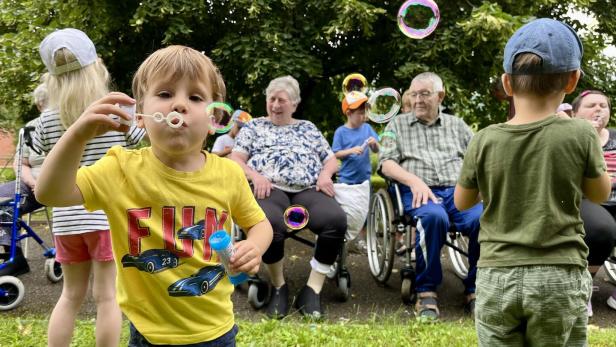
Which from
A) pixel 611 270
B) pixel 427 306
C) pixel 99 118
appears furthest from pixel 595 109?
pixel 99 118

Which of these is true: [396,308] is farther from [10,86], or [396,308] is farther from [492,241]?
[10,86]

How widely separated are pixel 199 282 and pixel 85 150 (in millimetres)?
1093

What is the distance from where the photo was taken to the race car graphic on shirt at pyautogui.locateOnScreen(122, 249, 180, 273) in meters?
1.47

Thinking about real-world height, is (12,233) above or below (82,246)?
below

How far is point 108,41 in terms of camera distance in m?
7.41

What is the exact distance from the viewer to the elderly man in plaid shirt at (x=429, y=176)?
360 cm

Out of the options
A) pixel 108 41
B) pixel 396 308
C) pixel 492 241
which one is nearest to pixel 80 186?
pixel 492 241

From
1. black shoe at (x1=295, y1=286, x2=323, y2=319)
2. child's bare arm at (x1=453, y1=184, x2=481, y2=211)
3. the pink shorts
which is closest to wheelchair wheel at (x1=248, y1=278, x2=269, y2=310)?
black shoe at (x1=295, y1=286, x2=323, y2=319)

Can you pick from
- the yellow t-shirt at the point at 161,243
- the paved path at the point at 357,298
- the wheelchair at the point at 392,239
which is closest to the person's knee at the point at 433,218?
the wheelchair at the point at 392,239

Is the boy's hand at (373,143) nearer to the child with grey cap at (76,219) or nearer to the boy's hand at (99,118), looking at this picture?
the child with grey cap at (76,219)

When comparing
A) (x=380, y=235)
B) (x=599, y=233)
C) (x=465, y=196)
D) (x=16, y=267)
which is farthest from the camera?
(x=380, y=235)

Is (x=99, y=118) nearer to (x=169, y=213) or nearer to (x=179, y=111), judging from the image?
(x=179, y=111)

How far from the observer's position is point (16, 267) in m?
4.34

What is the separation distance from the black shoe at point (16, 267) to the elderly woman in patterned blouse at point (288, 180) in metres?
2.02
